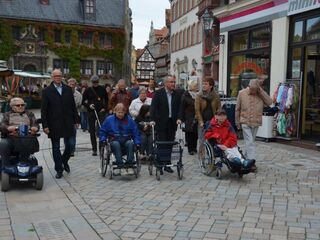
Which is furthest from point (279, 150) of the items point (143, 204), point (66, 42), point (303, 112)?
point (66, 42)

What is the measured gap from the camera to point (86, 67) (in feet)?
157

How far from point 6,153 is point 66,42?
137ft

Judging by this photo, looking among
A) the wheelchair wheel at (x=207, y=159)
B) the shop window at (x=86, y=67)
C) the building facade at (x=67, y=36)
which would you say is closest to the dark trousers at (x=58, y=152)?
the wheelchair wheel at (x=207, y=159)

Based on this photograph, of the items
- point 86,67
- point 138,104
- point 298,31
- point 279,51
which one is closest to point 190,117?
point 138,104

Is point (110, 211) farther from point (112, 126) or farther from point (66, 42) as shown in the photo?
point (66, 42)

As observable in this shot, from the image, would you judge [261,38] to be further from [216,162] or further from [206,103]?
[216,162]

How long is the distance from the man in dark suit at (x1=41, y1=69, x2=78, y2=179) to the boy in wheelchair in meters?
2.34

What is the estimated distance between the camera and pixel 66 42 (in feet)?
154

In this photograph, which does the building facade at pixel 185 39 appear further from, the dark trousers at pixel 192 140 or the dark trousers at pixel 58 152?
the dark trousers at pixel 58 152

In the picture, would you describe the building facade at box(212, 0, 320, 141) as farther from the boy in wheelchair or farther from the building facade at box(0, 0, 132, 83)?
the building facade at box(0, 0, 132, 83)

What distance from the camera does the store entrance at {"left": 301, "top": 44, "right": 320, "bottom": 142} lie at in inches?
449

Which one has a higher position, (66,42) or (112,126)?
(66,42)

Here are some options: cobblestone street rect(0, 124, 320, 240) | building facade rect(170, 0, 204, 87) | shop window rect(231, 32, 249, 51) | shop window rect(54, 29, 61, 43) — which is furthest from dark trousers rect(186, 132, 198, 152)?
shop window rect(54, 29, 61, 43)

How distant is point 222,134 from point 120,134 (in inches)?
68.2
